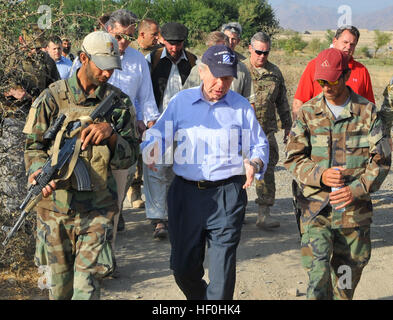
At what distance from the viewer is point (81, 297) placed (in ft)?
13.4

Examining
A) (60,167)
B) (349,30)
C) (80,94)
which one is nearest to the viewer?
(60,167)

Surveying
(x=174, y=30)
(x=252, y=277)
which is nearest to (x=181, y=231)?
(x=252, y=277)

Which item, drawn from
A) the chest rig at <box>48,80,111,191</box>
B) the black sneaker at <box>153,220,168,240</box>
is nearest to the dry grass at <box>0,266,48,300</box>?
the black sneaker at <box>153,220,168,240</box>

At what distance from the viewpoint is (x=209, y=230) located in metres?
4.64

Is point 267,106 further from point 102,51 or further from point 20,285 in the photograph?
point 102,51

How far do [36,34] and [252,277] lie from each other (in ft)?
9.50

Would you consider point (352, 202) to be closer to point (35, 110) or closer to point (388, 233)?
point (35, 110)

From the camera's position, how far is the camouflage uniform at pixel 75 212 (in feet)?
13.5

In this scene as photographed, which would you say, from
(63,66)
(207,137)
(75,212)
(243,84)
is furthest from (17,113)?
(63,66)

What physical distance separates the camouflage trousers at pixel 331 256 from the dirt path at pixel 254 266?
42.2 inches

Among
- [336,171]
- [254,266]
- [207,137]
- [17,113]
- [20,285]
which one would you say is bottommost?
[254,266]

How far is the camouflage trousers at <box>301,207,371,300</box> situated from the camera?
461 cm

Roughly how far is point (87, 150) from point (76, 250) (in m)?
0.63

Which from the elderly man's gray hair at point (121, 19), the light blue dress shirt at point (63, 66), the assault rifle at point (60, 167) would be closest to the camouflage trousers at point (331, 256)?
the assault rifle at point (60, 167)
